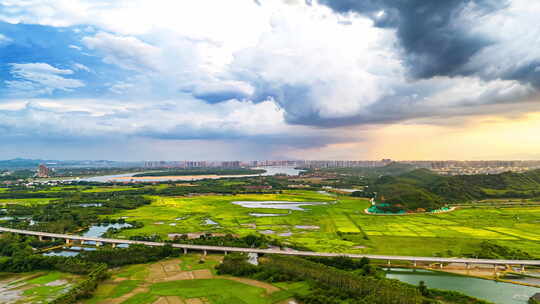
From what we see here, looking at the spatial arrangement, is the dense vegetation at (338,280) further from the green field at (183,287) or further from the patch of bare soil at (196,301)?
the patch of bare soil at (196,301)

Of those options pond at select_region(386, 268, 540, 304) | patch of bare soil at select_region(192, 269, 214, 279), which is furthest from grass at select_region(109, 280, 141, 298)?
pond at select_region(386, 268, 540, 304)

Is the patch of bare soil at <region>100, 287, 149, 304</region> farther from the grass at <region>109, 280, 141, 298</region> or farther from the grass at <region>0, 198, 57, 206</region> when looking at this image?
the grass at <region>0, 198, 57, 206</region>

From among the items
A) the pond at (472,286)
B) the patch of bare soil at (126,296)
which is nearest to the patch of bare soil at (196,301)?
the patch of bare soil at (126,296)

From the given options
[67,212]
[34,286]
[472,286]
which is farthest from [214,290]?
[67,212]

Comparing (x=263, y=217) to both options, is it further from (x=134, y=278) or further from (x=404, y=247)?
(x=134, y=278)

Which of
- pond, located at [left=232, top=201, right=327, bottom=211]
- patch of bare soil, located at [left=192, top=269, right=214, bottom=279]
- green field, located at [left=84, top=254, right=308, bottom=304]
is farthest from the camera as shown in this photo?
pond, located at [left=232, top=201, right=327, bottom=211]
